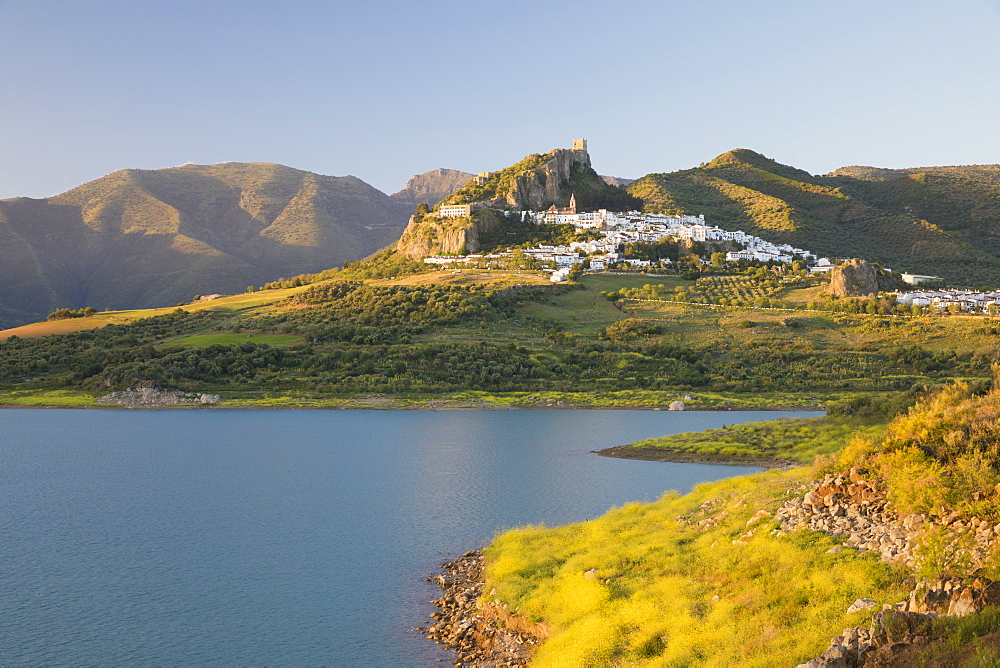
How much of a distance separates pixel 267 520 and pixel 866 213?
161844mm

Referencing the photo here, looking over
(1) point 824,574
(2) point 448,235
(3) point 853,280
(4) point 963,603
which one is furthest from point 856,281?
(4) point 963,603

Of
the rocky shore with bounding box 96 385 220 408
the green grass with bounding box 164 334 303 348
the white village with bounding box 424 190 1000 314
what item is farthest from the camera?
the white village with bounding box 424 190 1000 314

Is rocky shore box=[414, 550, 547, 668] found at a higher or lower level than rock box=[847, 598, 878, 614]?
lower

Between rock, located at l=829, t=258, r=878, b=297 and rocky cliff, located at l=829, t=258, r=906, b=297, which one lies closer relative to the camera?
rock, located at l=829, t=258, r=878, b=297

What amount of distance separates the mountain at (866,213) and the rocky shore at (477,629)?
12574cm

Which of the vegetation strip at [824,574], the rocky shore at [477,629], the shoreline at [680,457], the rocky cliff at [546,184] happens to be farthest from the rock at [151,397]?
the rocky cliff at [546,184]

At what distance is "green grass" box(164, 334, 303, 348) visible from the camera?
79000 mm

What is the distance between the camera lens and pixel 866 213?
528 feet

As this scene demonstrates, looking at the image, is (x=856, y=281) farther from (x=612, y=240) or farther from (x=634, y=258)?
(x=612, y=240)

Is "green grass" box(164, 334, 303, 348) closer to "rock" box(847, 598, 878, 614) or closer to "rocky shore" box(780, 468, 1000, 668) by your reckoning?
"rocky shore" box(780, 468, 1000, 668)

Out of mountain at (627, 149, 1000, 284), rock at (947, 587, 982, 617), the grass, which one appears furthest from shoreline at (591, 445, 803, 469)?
mountain at (627, 149, 1000, 284)

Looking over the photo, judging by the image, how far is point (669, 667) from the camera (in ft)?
39.4

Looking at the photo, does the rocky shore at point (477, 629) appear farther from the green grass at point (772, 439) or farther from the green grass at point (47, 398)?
the green grass at point (47, 398)

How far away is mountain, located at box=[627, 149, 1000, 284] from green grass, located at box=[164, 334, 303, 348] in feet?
327
